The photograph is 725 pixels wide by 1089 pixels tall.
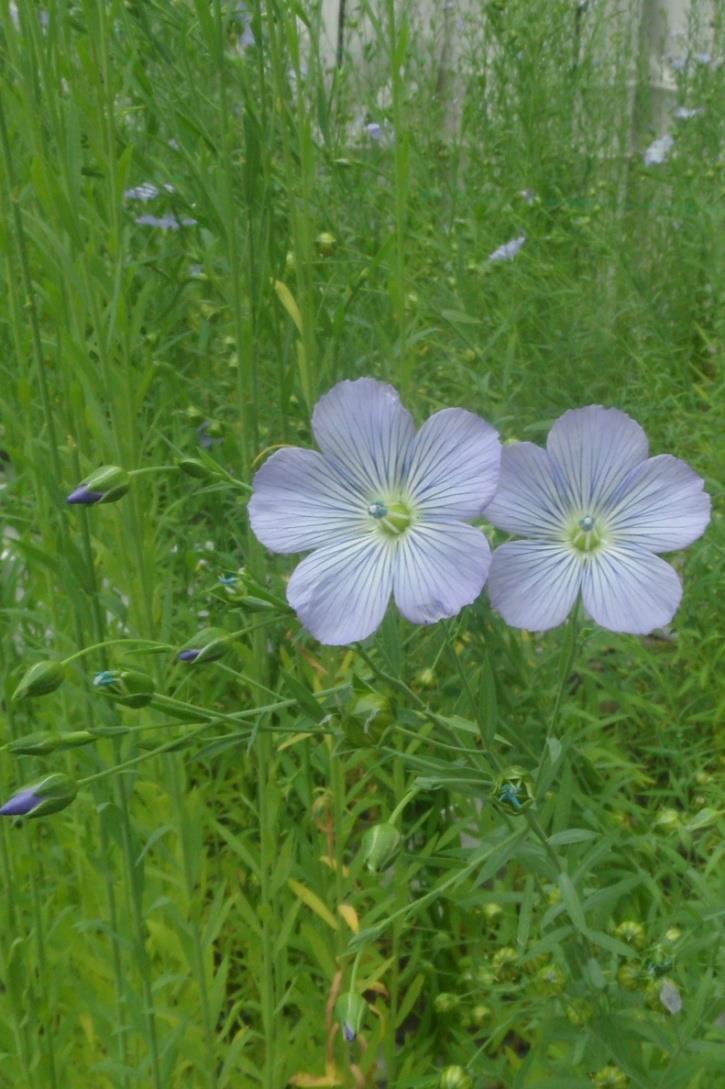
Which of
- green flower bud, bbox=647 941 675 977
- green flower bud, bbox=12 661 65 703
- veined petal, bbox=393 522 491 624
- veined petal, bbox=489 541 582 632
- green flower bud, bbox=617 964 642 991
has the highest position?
veined petal, bbox=393 522 491 624

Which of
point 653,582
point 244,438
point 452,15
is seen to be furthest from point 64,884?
point 452,15

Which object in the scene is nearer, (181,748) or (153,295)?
(181,748)

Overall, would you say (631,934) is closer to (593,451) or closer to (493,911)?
(493,911)

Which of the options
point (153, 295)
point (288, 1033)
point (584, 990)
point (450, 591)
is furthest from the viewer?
point (153, 295)

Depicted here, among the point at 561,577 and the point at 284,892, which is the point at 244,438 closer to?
the point at 561,577

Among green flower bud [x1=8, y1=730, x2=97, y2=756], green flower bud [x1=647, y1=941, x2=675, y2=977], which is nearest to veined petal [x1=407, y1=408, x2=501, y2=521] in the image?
green flower bud [x1=8, y1=730, x2=97, y2=756]

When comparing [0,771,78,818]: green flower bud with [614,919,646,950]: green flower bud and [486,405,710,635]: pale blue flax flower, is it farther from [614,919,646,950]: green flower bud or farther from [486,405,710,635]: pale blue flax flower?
[614,919,646,950]: green flower bud
